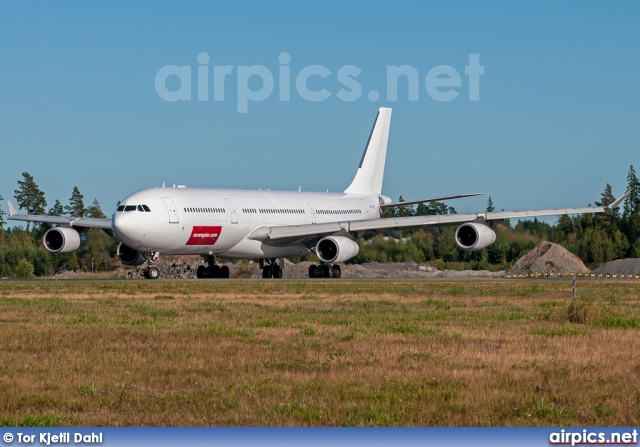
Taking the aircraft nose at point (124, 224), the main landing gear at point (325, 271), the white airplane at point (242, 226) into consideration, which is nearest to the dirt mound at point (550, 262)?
the white airplane at point (242, 226)

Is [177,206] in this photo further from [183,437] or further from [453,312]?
[183,437]

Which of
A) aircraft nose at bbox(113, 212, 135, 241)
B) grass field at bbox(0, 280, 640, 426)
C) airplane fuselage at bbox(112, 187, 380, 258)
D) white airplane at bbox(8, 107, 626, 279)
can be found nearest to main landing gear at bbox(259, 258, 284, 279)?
white airplane at bbox(8, 107, 626, 279)

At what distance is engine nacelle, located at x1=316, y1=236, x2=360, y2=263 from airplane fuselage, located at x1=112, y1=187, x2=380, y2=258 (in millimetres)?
3340

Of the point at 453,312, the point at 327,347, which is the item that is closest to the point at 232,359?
the point at 327,347

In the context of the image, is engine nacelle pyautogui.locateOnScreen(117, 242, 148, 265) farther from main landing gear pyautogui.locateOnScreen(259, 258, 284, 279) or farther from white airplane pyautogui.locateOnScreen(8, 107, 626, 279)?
main landing gear pyautogui.locateOnScreen(259, 258, 284, 279)

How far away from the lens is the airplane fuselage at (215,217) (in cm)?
4844

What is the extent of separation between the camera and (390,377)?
15.6 meters

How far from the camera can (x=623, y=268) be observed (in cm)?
→ 6594

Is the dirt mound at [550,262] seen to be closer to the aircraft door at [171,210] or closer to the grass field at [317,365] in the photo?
the aircraft door at [171,210]

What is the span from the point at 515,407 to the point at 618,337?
28.9 feet

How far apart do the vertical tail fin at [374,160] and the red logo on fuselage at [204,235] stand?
15630 millimetres

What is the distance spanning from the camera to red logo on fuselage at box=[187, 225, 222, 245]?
5044 centimetres

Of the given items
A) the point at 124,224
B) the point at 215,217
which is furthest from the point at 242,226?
the point at 124,224

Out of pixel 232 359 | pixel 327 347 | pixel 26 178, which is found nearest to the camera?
pixel 232 359
